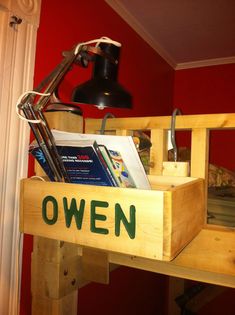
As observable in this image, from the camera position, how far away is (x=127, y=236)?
0.57 metres

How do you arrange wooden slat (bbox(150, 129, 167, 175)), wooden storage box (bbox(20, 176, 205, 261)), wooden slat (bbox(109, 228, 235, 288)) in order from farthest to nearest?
1. wooden slat (bbox(150, 129, 167, 175))
2. wooden slat (bbox(109, 228, 235, 288))
3. wooden storage box (bbox(20, 176, 205, 261))

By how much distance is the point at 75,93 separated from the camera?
829mm

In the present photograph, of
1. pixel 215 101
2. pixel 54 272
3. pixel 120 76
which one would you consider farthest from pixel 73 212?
pixel 215 101

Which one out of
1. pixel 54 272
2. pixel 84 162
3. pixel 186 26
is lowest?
pixel 54 272

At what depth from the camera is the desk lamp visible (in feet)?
2.01

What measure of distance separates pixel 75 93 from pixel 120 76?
920 millimetres

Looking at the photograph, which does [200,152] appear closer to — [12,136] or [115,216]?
[115,216]

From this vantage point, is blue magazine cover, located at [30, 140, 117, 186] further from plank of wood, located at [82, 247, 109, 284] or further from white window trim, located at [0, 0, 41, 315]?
plank of wood, located at [82, 247, 109, 284]

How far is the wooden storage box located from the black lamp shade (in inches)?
11.5

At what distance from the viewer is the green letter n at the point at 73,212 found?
0.61 metres

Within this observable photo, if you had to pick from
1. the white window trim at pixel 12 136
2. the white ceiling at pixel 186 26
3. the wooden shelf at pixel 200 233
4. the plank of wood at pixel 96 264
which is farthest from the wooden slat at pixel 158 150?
the white ceiling at pixel 186 26

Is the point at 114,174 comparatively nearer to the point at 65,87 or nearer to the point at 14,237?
the point at 14,237

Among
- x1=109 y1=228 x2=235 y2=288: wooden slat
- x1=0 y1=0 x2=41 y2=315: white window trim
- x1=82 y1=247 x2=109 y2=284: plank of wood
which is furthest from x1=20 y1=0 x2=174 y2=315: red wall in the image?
x1=109 y1=228 x2=235 y2=288: wooden slat

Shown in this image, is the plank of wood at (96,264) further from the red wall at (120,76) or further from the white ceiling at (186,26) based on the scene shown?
the white ceiling at (186,26)
